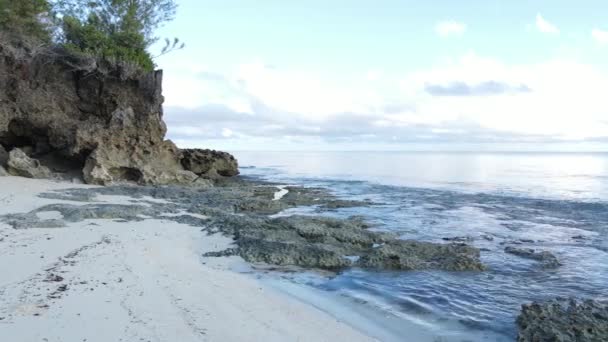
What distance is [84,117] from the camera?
2123 centimetres

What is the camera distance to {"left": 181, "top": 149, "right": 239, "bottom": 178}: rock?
1108 inches

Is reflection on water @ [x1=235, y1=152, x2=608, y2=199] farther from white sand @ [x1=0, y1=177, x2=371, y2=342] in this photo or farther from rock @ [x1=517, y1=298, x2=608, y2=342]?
white sand @ [x1=0, y1=177, x2=371, y2=342]

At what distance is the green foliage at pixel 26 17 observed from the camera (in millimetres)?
18875

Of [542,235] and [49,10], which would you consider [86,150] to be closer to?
[49,10]

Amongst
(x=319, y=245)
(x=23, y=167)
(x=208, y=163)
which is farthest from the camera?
(x=208, y=163)

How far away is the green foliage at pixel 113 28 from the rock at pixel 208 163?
7.24 meters

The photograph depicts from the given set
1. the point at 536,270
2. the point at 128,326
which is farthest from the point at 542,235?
the point at 128,326

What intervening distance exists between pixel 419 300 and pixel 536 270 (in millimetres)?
3496

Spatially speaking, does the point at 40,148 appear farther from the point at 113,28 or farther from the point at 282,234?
the point at 282,234

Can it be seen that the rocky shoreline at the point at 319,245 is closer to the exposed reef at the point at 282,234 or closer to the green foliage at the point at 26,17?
the exposed reef at the point at 282,234

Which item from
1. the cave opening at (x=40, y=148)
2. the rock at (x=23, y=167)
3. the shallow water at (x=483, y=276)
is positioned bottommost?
the shallow water at (x=483, y=276)

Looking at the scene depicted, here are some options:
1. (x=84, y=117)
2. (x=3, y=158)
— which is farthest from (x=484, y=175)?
(x=3, y=158)

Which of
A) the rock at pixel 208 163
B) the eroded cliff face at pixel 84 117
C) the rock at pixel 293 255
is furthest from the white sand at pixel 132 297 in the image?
the rock at pixel 208 163

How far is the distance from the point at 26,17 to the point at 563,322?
2256cm
